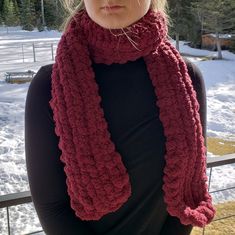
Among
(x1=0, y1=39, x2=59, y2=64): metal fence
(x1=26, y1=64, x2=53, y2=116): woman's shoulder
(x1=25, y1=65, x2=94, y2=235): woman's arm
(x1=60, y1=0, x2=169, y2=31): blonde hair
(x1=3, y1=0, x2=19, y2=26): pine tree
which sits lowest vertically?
(x1=3, y1=0, x2=19, y2=26): pine tree

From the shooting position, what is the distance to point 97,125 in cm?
66

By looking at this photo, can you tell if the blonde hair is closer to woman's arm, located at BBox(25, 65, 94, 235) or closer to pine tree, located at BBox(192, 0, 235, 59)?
woman's arm, located at BBox(25, 65, 94, 235)

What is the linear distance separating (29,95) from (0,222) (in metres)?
3.67

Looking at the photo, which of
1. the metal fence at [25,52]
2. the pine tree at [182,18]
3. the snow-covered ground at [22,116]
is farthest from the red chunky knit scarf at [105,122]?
the pine tree at [182,18]

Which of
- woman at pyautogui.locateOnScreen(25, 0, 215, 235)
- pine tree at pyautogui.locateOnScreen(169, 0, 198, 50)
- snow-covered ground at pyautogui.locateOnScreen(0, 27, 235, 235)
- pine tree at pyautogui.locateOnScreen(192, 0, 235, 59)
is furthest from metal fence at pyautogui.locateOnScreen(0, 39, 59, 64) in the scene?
woman at pyautogui.locateOnScreen(25, 0, 215, 235)

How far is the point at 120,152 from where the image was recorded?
2.30 feet

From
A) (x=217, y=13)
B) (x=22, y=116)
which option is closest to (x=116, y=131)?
(x=22, y=116)

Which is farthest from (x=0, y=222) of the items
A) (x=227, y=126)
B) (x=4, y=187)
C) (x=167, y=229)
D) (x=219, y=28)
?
(x=219, y=28)

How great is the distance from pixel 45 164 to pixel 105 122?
0.12m

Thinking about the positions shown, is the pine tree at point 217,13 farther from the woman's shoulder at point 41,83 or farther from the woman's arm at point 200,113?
the woman's shoulder at point 41,83

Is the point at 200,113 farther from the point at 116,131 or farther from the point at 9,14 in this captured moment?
the point at 9,14

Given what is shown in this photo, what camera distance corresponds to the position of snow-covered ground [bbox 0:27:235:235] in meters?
4.49

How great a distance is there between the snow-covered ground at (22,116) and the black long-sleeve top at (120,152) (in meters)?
3.35

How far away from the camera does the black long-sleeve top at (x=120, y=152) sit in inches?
25.9
